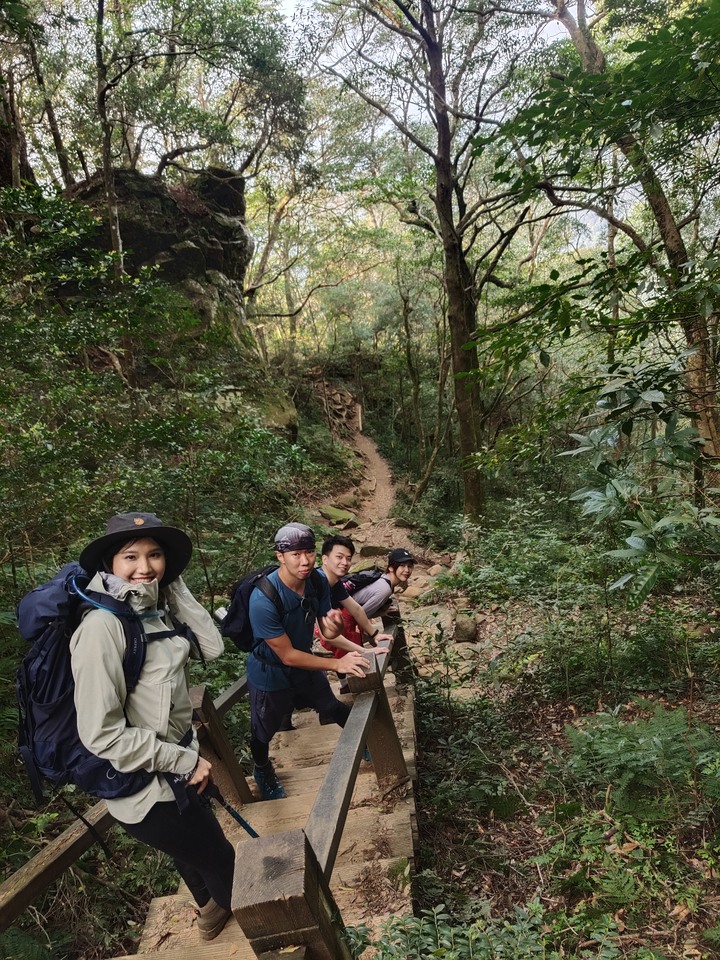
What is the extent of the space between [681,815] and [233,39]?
17.2 m

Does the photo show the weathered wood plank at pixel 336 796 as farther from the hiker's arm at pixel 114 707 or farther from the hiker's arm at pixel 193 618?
the hiker's arm at pixel 193 618

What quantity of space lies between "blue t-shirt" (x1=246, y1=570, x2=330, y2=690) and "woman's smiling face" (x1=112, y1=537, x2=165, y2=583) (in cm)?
100

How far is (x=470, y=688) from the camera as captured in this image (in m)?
6.04

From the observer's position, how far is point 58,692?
2080 millimetres

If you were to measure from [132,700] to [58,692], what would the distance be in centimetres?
26

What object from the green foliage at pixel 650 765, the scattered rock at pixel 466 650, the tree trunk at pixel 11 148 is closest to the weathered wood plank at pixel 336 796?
the green foliage at pixel 650 765

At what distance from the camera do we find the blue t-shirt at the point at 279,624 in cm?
324

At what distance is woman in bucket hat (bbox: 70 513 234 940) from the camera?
79.0 inches

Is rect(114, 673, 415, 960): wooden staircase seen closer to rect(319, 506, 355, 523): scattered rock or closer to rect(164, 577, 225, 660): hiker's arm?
rect(164, 577, 225, 660): hiker's arm

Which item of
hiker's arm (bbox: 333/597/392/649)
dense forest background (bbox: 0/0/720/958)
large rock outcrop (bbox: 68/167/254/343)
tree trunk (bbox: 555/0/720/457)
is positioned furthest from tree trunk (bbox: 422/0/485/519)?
large rock outcrop (bbox: 68/167/254/343)

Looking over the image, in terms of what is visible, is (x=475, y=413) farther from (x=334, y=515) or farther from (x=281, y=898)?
(x=281, y=898)

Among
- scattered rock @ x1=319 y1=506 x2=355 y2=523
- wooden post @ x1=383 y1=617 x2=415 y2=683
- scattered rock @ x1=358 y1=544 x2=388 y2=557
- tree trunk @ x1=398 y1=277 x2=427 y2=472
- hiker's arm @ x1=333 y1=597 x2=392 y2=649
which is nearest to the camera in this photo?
hiker's arm @ x1=333 y1=597 x2=392 y2=649

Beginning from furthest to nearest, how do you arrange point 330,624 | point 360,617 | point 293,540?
point 360,617, point 330,624, point 293,540

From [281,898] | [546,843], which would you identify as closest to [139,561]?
[281,898]
